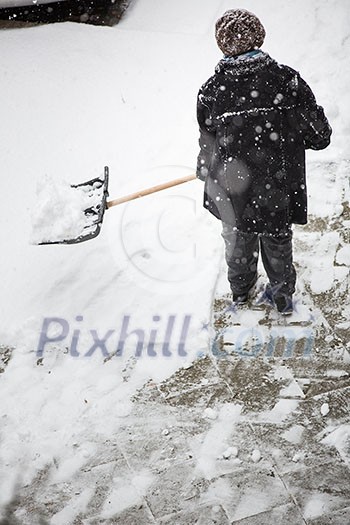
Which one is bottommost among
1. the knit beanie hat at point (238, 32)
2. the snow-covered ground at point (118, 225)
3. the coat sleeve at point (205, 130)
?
the snow-covered ground at point (118, 225)

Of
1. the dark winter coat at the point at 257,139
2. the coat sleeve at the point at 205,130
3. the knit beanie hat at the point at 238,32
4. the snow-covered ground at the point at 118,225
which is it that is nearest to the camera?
the knit beanie hat at the point at 238,32

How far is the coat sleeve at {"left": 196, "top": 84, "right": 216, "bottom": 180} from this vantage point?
3215 mm

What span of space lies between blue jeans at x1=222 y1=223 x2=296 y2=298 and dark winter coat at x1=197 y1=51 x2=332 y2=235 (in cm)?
14

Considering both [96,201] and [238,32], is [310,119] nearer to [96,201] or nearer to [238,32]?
[238,32]

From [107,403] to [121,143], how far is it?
274 cm

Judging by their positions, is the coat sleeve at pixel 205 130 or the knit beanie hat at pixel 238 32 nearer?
the knit beanie hat at pixel 238 32

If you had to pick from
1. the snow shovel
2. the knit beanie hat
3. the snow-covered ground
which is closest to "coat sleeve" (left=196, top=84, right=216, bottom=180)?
the knit beanie hat

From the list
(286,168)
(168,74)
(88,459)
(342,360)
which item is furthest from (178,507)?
(168,74)

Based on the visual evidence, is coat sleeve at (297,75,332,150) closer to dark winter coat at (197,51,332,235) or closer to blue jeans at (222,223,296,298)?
dark winter coat at (197,51,332,235)

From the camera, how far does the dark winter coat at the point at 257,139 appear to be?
306 cm

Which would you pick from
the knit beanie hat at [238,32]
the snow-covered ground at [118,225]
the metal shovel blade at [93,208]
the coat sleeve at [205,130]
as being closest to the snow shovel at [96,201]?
the metal shovel blade at [93,208]

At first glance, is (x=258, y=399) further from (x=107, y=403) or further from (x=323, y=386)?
(x=107, y=403)

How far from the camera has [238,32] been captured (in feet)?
→ 9.68

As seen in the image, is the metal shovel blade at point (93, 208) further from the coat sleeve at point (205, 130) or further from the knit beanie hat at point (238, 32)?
the knit beanie hat at point (238, 32)
